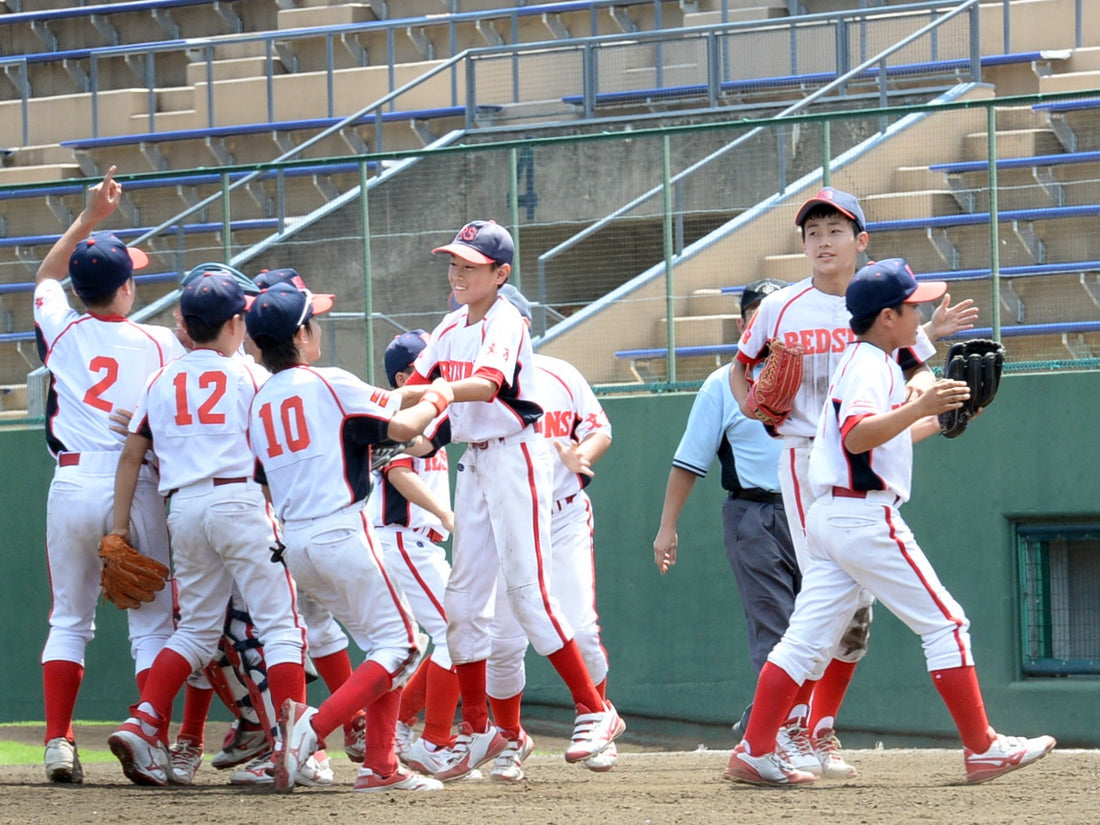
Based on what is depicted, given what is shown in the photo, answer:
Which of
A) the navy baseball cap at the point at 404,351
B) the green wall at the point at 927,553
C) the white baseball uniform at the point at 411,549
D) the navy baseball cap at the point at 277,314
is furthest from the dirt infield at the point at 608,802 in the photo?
the green wall at the point at 927,553

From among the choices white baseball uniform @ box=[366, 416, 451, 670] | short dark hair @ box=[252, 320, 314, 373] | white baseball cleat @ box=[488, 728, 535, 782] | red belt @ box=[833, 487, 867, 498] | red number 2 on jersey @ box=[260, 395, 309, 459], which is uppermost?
short dark hair @ box=[252, 320, 314, 373]

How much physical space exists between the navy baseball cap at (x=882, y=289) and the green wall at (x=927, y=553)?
3162mm

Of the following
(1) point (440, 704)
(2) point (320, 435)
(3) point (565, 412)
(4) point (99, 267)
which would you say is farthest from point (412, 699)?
(4) point (99, 267)

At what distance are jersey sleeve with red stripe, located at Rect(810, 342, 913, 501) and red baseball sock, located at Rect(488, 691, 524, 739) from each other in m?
1.52

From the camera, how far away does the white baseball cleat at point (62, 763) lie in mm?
5840

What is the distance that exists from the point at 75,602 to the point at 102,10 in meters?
12.5

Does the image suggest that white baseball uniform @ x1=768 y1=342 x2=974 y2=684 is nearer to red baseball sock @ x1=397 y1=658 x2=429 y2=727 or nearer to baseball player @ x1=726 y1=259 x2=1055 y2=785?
baseball player @ x1=726 y1=259 x2=1055 y2=785

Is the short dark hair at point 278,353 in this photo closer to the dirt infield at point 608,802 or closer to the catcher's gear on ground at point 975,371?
the dirt infield at point 608,802

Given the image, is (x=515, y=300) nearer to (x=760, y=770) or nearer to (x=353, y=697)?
(x=353, y=697)

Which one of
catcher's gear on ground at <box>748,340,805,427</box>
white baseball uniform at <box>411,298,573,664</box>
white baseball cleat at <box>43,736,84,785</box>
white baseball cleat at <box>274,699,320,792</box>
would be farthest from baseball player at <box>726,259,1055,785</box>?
white baseball cleat at <box>43,736,84,785</box>

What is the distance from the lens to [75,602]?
6086 millimetres

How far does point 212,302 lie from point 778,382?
6.42 ft

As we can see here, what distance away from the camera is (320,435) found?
5.39 m

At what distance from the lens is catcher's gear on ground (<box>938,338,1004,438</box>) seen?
17.6ft
